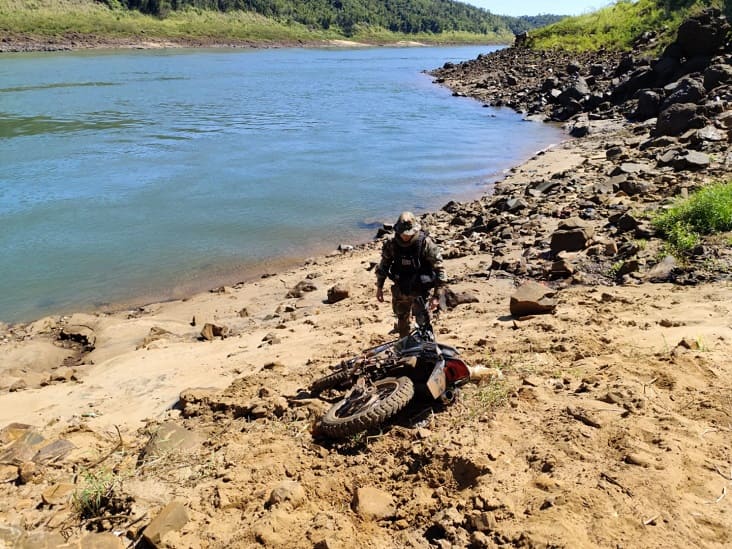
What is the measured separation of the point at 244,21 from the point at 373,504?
113m

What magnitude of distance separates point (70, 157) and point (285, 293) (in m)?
13.3

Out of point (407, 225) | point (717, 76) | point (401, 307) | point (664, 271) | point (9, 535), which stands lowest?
point (9, 535)

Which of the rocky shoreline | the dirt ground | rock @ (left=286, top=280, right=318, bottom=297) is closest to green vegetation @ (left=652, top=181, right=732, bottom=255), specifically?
the rocky shoreline

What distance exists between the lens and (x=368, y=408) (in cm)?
479

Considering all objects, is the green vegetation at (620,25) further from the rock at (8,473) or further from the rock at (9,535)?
the rock at (9,535)

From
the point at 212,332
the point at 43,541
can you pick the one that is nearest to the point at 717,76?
the point at 212,332

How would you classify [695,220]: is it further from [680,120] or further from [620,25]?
[620,25]

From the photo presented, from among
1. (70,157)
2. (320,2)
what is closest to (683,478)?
(70,157)

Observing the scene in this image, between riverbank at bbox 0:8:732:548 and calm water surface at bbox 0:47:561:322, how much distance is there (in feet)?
7.77

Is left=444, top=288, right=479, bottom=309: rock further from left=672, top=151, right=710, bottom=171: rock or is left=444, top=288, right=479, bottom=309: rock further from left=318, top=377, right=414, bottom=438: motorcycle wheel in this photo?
left=672, top=151, right=710, bottom=171: rock

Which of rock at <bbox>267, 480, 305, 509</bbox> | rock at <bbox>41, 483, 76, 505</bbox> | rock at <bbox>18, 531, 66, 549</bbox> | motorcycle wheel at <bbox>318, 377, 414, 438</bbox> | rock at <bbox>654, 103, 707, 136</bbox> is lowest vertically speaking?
rock at <bbox>41, 483, 76, 505</bbox>

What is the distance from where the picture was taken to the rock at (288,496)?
4.08 metres

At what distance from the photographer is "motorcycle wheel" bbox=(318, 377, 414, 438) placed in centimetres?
465

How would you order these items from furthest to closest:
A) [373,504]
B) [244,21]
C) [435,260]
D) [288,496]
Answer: [244,21] < [435,260] < [288,496] < [373,504]
